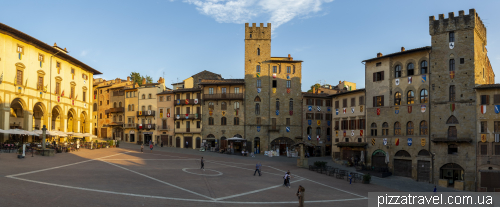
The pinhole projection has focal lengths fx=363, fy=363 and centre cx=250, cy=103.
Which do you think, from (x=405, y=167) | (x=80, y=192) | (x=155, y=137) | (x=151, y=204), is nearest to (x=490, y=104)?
(x=405, y=167)

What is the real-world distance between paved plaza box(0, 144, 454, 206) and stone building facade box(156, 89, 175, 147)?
32381 millimetres

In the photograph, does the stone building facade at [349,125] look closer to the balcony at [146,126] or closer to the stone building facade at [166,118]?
the stone building facade at [166,118]

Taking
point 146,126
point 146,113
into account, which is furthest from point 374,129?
point 146,113

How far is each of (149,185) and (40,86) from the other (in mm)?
32155

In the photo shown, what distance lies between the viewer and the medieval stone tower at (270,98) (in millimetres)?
67188

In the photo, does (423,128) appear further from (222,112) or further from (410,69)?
(222,112)

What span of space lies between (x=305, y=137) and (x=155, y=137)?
3043 cm

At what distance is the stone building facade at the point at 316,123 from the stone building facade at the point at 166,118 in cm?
2623

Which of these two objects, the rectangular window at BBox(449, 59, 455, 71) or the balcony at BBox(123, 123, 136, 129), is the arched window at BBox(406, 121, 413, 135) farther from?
the balcony at BBox(123, 123, 136, 129)

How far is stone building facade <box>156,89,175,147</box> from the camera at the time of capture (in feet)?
239

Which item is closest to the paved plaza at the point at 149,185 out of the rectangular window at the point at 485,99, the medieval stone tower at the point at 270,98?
the rectangular window at the point at 485,99

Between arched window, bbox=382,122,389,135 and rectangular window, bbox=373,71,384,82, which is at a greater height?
rectangular window, bbox=373,71,384,82

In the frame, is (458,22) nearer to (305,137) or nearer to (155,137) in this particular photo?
(305,137)

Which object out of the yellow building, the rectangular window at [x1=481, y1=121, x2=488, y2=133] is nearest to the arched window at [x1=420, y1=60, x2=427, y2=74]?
the rectangular window at [x1=481, y1=121, x2=488, y2=133]
